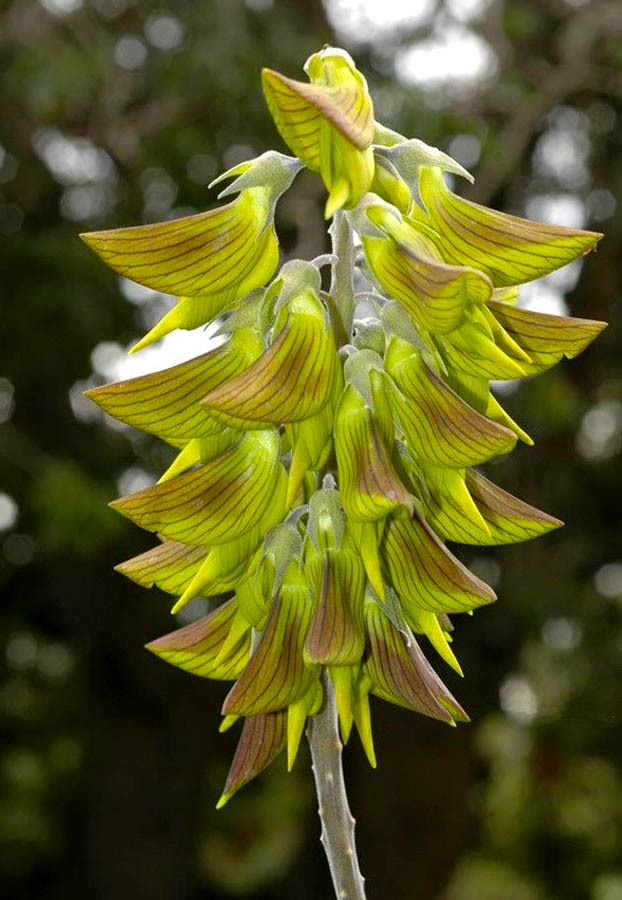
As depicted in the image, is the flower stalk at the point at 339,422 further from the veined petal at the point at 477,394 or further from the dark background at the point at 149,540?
the dark background at the point at 149,540

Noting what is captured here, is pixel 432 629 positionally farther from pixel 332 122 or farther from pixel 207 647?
pixel 332 122

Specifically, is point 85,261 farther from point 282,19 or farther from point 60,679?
point 60,679

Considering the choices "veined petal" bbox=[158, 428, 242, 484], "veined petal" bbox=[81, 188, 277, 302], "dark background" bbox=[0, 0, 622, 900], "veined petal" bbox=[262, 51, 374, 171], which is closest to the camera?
"veined petal" bbox=[262, 51, 374, 171]

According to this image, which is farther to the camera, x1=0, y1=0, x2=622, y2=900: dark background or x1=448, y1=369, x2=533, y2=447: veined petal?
x1=0, y1=0, x2=622, y2=900: dark background

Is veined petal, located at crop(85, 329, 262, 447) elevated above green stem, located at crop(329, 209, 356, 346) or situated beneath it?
situated beneath

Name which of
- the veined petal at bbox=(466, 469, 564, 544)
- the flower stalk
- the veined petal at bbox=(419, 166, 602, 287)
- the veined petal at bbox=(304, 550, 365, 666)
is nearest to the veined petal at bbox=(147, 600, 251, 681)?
the flower stalk

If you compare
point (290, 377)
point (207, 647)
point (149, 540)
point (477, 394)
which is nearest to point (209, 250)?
point (290, 377)

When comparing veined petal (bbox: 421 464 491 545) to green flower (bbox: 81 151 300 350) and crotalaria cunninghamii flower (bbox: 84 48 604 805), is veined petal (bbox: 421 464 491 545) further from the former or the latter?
green flower (bbox: 81 151 300 350)

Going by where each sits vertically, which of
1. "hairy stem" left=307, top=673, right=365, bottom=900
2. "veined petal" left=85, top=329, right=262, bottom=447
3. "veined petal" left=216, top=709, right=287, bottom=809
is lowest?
"hairy stem" left=307, top=673, right=365, bottom=900
